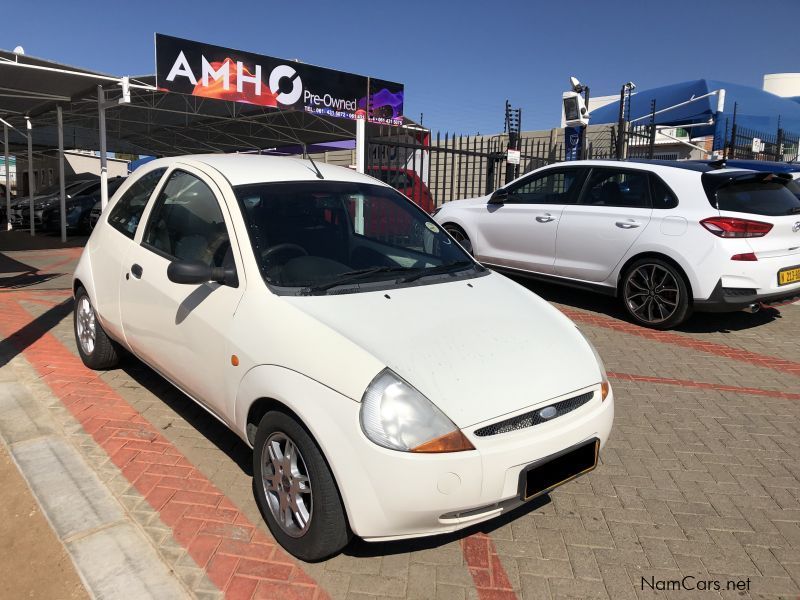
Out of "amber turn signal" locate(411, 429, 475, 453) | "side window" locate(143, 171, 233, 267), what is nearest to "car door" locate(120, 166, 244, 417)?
"side window" locate(143, 171, 233, 267)

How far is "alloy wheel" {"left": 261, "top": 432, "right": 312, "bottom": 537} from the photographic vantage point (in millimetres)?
2410

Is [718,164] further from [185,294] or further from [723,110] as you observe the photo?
[723,110]

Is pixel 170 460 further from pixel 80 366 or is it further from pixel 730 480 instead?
pixel 730 480

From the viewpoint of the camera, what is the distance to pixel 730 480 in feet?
10.7

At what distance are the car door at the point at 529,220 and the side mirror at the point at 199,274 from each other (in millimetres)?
4949

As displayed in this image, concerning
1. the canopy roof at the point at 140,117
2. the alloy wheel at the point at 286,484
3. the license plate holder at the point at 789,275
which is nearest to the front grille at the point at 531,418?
the alloy wheel at the point at 286,484

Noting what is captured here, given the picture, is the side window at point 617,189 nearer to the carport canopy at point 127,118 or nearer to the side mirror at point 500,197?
the side mirror at point 500,197

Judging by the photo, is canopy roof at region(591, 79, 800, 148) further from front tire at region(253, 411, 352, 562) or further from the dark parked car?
front tire at region(253, 411, 352, 562)

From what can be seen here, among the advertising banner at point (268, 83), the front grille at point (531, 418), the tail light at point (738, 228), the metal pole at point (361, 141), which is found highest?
the advertising banner at point (268, 83)

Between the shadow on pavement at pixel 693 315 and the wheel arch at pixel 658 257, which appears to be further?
the shadow on pavement at pixel 693 315

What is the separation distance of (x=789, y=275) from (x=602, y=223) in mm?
1862

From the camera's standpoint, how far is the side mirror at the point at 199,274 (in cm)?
280

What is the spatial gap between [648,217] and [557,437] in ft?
14.8

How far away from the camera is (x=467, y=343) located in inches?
99.2
